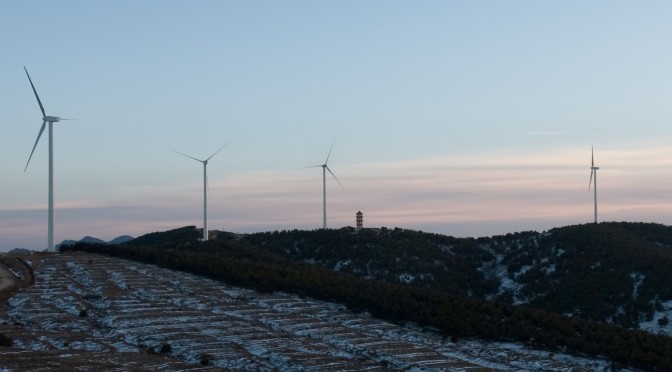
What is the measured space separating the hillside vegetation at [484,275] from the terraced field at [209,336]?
180 centimetres

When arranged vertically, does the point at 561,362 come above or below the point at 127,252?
below

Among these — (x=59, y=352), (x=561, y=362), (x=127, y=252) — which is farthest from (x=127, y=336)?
(x=127, y=252)

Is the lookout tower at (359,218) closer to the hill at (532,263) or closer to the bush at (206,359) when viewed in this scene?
the hill at (532,263)

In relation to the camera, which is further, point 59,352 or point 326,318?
point 326,318

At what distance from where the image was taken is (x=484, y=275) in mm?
71000

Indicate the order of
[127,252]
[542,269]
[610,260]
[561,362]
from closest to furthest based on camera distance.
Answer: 1. [561,362]
2. [127,252]
3. [610,260]
4. [542,269]

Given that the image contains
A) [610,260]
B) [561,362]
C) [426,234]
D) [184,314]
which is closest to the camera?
[561,362]

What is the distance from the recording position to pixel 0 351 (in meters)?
28.7

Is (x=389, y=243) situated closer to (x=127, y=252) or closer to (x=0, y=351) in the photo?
(x=127, y=252)

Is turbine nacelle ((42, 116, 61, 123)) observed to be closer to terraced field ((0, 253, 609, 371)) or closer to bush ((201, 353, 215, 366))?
terraced field ((0, 253, 609, 371))

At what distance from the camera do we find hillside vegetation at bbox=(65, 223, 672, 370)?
122 ft

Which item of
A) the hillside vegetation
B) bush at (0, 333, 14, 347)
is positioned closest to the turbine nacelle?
the hillside vegetation

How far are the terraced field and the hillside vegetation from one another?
1798mm

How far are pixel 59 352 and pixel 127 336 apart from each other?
4.26m
